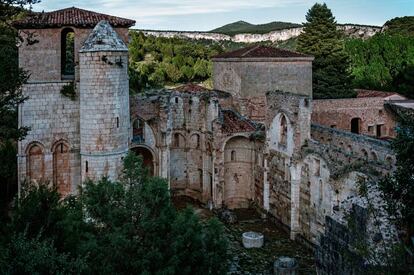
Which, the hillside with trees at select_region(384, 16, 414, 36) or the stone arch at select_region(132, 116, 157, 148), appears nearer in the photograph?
the stone arch at select_region(132, 116, 157, 148)

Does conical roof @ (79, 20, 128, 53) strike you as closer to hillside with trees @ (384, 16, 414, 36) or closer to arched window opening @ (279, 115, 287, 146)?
arched window opening @ (279, 115, 287, 146)

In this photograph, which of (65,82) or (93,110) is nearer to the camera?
(93,110)

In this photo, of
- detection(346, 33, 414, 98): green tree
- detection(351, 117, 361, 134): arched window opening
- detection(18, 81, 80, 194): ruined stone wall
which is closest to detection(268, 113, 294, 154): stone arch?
detection(18, 81, 80, 194): ruined stone wall

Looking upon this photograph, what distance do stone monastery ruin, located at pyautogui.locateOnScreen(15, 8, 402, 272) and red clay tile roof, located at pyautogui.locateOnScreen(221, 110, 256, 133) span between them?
0.05 meters

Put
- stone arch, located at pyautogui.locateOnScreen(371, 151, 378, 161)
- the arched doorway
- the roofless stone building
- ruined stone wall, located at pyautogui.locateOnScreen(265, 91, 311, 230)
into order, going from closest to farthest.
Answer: stone arch, located at pyautogui.locateOnScreen(371, 151, 378, 161) → the roofless stone building → ruined stone wall, located at pyautogui.locateOnScreen(265, 91, 311, 230) → the arched doorway

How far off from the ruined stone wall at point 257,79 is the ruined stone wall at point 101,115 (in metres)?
8.34

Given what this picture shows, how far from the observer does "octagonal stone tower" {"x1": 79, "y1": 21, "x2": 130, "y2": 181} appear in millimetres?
16469

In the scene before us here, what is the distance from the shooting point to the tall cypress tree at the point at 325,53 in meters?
36.7

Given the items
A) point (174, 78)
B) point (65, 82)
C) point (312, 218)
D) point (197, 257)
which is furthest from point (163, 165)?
point (174, 78)

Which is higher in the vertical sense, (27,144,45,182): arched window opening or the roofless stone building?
the roofless stone building

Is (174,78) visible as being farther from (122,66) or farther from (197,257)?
(197,257)

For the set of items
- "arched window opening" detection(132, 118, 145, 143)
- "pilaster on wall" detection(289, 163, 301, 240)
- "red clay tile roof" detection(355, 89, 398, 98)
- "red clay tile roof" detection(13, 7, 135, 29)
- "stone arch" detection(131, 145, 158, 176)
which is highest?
"red clay tile roof" detection(13, 7, 135, 29)

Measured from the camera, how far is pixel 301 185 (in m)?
18.7

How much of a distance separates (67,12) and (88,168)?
19.6 ft
